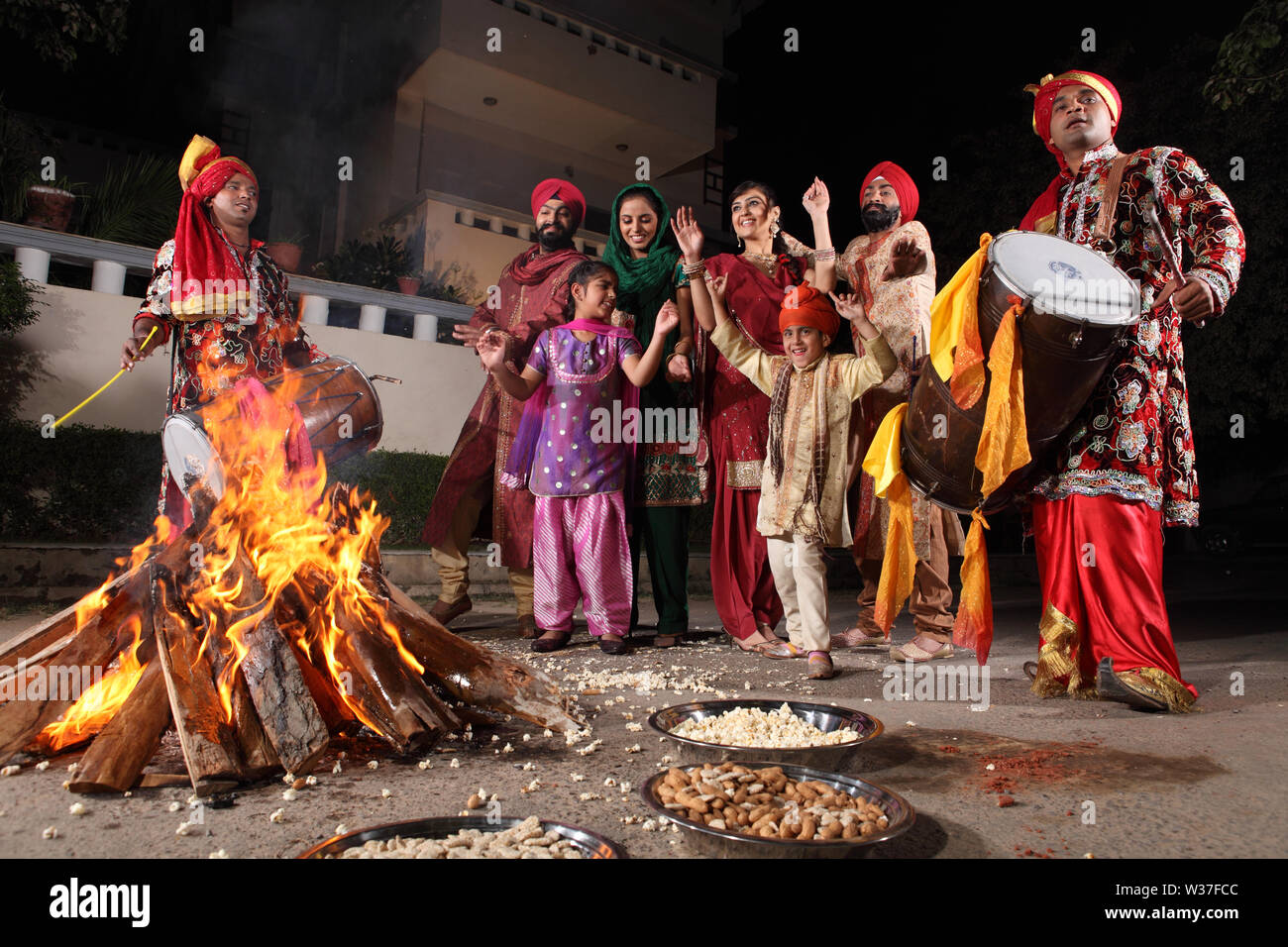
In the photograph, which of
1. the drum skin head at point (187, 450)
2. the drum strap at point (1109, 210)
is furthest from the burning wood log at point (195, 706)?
the drum strap at point (1109, 210)

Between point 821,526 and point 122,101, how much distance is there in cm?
1629

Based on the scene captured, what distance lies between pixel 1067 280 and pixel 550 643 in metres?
2.99

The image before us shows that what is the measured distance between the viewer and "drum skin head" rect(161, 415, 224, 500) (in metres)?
3.53

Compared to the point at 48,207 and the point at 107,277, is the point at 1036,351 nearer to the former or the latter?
the point at 107,277

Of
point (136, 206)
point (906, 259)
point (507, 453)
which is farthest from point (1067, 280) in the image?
point (136, 206)

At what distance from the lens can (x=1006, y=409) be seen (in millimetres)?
3129

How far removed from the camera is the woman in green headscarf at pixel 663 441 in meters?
4.86

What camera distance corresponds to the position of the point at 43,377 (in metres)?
6.76

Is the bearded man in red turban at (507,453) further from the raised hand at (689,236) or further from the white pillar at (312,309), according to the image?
the white pillar at (312,309)

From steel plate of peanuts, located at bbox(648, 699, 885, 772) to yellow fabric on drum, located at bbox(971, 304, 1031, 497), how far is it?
3.74ft

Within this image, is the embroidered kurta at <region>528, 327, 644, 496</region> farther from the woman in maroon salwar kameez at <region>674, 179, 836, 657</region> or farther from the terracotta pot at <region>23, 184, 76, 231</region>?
the terracotta pot at <region>23, 184, 76, 231</region>
